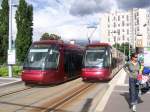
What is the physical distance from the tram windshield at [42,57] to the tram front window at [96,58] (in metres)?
4.38

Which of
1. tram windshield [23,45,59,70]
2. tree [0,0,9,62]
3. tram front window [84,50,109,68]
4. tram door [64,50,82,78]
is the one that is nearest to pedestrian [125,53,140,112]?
tram windshield [23,45,59,70]

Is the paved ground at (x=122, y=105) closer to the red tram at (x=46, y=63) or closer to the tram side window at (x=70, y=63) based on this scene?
the red tram at (x=46, y=63)

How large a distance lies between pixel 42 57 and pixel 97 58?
18.3ft

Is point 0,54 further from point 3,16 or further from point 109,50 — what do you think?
point 109,50

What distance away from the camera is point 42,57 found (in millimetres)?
22203

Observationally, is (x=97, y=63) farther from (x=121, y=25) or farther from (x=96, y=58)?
(x=121, y=25)

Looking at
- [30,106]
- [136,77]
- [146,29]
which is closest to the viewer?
[136,77]

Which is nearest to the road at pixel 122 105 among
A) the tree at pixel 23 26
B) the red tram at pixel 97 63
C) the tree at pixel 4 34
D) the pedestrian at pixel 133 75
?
the pedestrian at pixel 133 75

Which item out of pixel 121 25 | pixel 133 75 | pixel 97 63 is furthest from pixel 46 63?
pixel 121 25

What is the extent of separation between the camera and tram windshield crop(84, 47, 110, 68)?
26.3m

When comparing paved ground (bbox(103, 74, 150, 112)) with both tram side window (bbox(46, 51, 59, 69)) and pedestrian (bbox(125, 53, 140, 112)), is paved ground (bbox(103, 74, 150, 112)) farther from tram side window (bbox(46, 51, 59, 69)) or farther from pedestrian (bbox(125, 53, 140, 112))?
tram side window (bbox(46, 51, 59, 69))

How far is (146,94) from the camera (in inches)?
691

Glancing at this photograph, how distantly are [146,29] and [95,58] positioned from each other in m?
124

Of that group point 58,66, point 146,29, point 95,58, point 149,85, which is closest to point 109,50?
point 95,58
